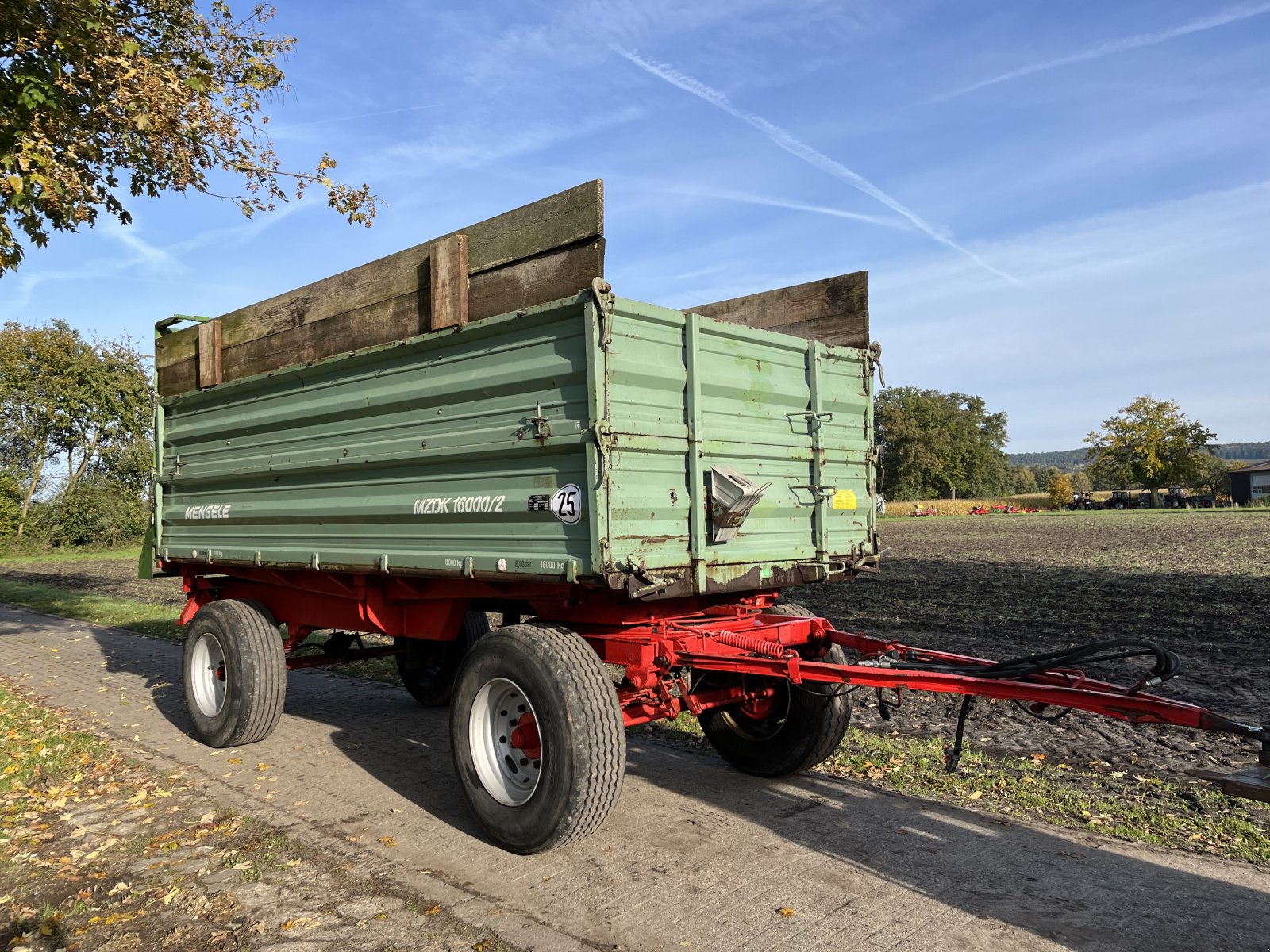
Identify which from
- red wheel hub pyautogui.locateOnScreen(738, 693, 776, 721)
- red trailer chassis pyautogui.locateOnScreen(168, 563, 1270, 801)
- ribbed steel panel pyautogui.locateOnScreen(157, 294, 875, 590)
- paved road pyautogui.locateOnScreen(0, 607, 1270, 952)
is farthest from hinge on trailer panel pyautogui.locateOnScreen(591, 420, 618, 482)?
red wheel hub pyautogui.locateOnScreen(738, 693, 776, 721)

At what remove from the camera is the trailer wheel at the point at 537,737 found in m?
4.06

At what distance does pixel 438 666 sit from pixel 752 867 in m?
4.03

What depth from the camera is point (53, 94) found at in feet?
21.1

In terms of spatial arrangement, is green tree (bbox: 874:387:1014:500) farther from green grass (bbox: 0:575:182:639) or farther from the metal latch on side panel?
the metal latch on side panel

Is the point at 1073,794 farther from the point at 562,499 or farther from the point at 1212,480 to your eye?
the point at 1212,480

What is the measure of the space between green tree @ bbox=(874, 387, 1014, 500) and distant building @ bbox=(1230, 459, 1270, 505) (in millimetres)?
20201

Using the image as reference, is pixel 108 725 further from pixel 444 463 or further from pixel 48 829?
pixel 444 463

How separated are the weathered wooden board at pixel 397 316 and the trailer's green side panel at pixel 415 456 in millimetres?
152

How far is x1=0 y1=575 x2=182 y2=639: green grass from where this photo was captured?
1303 cm

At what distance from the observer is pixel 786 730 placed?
17.4 ft

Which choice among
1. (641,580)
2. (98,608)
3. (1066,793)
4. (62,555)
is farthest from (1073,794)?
(62,555)

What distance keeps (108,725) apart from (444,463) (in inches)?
175

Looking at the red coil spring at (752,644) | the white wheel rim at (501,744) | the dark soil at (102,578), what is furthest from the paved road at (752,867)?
the dark soil at (102,578)

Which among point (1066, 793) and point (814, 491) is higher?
point (814, 491)
